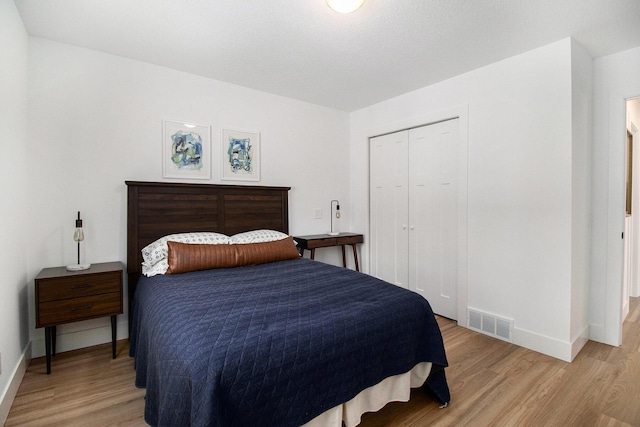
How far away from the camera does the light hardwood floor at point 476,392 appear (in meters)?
1.70

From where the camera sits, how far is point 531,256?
8.34 feet

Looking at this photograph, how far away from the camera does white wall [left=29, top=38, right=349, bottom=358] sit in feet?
7.80

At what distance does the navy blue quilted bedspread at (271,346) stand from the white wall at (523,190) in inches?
50.9

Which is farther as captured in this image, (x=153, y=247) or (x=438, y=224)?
(x=438, y=224)

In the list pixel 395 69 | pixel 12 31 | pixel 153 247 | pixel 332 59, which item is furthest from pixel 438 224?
pixel 12 31

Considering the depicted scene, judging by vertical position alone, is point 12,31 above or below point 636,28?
below

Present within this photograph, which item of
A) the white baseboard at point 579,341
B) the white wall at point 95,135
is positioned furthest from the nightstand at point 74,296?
the white baseboard at point 579,341

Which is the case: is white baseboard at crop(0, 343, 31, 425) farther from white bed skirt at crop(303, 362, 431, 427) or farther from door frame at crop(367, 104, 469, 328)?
door frame at crop(367, 104, 469, 328)

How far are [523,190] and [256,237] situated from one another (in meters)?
2.41

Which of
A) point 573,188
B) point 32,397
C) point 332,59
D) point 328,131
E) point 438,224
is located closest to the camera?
point 32,397

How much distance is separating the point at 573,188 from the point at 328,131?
271 centimetres

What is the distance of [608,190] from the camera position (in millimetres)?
2598

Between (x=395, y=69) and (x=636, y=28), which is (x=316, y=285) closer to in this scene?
(x=395, y=69)

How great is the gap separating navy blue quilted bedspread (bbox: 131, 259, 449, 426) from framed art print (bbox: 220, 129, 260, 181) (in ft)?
4.91
